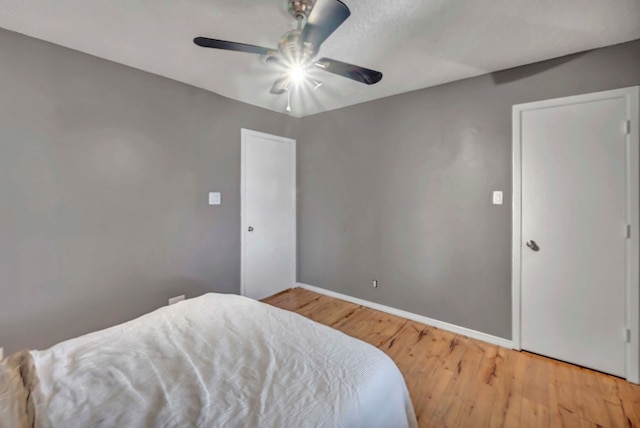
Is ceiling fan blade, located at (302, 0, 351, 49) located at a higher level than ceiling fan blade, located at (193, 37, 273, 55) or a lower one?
higher

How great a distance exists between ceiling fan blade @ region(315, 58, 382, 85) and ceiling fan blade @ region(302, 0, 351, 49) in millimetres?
164

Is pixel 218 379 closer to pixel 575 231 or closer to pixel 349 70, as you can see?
pixel 349 70

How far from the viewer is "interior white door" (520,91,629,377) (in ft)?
6.33

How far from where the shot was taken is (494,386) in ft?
6.12

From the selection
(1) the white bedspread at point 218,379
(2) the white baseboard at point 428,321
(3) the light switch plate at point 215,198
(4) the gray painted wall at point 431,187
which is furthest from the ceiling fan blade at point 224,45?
(2) the white baseboard at point 428,321

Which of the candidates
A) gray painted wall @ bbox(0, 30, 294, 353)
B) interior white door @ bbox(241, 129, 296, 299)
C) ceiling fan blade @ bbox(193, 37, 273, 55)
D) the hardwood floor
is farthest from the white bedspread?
interior white door @ bbox(241, 129, 296, 299)

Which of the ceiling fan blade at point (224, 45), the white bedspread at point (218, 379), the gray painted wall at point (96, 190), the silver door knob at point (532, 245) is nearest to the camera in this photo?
the white bedspread at point (218, 379)

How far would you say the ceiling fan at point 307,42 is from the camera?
1.24m

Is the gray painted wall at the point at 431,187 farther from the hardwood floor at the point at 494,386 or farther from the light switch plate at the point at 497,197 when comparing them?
the hardwood floor at the point at 494,386

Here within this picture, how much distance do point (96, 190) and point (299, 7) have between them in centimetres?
201

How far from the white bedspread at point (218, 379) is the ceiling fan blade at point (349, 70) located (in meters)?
1.50

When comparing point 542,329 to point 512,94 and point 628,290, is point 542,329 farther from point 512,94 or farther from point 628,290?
point 512,94

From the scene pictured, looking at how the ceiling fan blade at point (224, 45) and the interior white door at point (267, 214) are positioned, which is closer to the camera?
the ceiling fan blade at point (224, 45)

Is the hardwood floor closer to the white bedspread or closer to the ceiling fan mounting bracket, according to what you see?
the white bedspread
